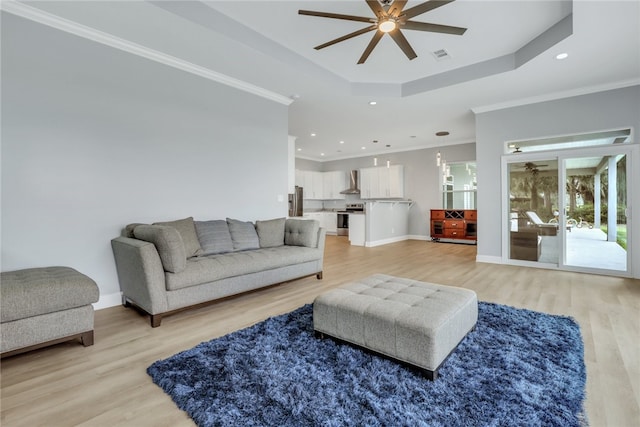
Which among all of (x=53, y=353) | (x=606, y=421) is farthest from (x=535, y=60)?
(x=53, y=353)

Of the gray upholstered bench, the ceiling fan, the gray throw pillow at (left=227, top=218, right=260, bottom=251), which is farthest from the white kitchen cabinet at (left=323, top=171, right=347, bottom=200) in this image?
the gray upholstered bench

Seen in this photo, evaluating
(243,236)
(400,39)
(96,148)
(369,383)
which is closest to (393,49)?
(400,39)

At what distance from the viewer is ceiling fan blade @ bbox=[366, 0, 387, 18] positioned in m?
2.41

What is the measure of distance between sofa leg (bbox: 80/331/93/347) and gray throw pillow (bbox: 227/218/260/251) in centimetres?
165

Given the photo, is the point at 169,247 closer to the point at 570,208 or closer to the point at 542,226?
the point at 542,226

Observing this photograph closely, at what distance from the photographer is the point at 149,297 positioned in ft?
8.50

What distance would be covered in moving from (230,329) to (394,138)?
6.68 m

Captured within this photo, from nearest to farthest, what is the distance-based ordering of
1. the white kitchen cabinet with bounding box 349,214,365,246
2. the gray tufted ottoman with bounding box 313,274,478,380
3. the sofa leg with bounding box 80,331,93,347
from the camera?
the gray tufted ottoman with bounding box 313,274,478,380 < the sofa leg with bounding box 80,331,93,347 < the white kitchen cabinet with bounding box 349,214,365,246

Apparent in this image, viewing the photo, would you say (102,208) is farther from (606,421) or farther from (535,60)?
(535,60)

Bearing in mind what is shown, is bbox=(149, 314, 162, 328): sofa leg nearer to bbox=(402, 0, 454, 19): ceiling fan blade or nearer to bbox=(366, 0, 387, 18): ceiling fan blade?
bbox=(366, 0, 387, 18): ceiling fan blade

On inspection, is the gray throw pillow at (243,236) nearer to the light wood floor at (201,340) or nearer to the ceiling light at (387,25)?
the light wood floor at (201,340)

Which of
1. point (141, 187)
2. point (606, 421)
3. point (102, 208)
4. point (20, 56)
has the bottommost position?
point (606, 421)

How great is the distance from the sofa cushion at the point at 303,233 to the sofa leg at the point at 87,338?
7.92 feet

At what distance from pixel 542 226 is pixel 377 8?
14.6 feet
